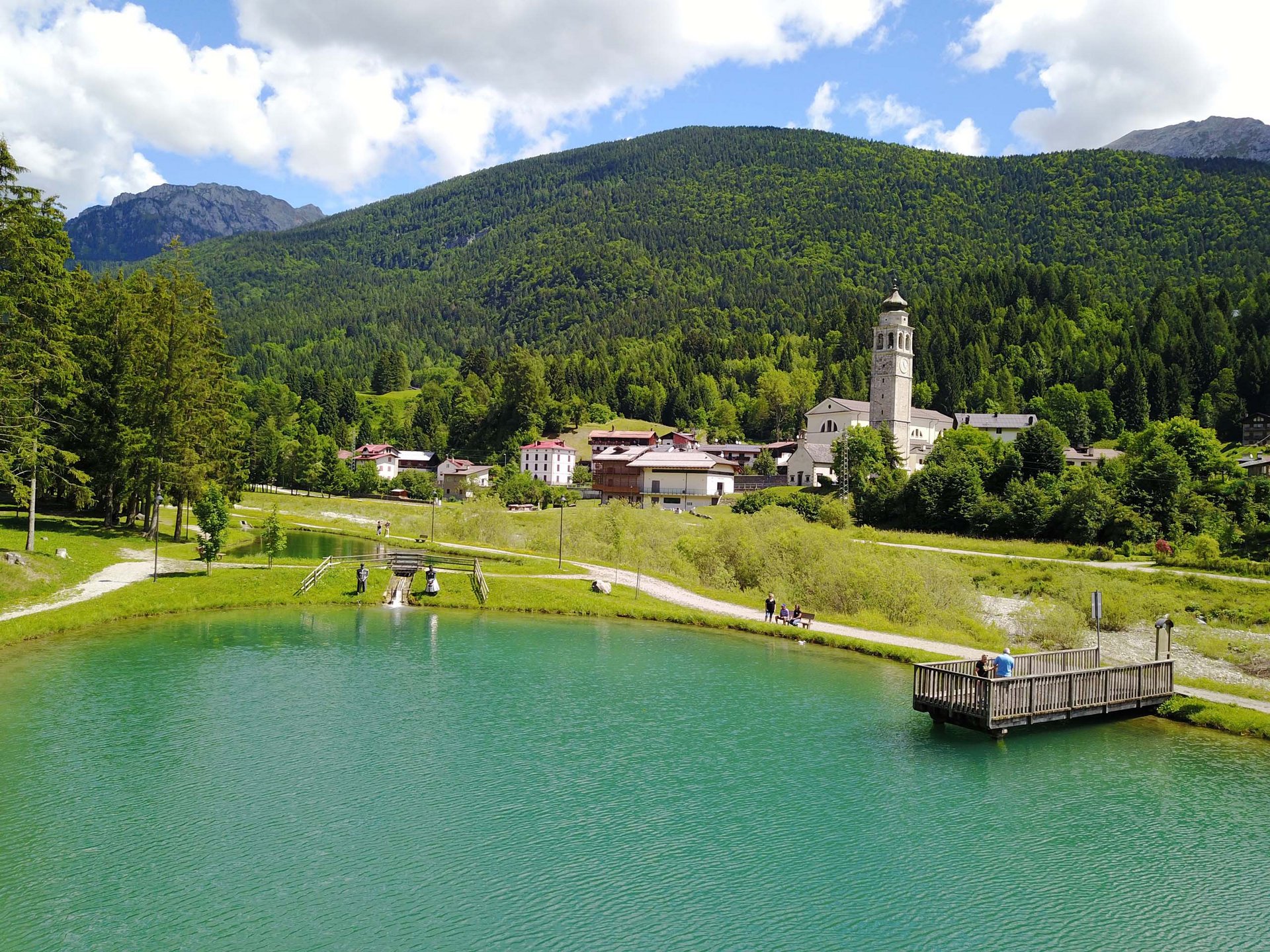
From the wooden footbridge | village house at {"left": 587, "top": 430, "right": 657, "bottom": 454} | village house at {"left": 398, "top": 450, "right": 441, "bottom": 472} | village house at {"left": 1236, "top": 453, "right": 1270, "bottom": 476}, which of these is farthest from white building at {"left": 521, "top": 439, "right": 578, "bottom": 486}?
village house at {"left": 1236, "top": 453, "right": 1270, "bottom": 476}

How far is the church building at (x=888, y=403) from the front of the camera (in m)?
113

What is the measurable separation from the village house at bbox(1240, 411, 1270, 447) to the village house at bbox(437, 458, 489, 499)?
101050mm

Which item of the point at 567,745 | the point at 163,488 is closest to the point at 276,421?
the point at 163,488

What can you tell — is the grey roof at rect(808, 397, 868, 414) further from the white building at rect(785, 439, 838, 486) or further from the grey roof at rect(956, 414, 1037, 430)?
the grey roof at rect(956, 414, 1037, 430)

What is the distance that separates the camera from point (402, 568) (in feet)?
144

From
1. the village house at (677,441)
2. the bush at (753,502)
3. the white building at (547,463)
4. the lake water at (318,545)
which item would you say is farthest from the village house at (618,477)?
the lake water at (318,545)

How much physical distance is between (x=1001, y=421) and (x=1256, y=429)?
1228 inches

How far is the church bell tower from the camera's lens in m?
113

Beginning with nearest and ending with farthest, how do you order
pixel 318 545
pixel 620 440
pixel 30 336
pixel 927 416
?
pixel 30 336 → pixel 318 545 → pixel 927 416 → pixel 620 440

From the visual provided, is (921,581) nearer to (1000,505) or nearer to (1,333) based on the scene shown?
(1000,505)

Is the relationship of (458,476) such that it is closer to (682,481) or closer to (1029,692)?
(682,481)

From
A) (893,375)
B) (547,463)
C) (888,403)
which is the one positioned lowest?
(547,463)

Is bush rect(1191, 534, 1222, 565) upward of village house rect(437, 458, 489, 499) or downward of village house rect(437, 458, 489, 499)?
downward

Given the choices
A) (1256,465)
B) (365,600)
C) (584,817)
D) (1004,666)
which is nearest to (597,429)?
(1256,465)
